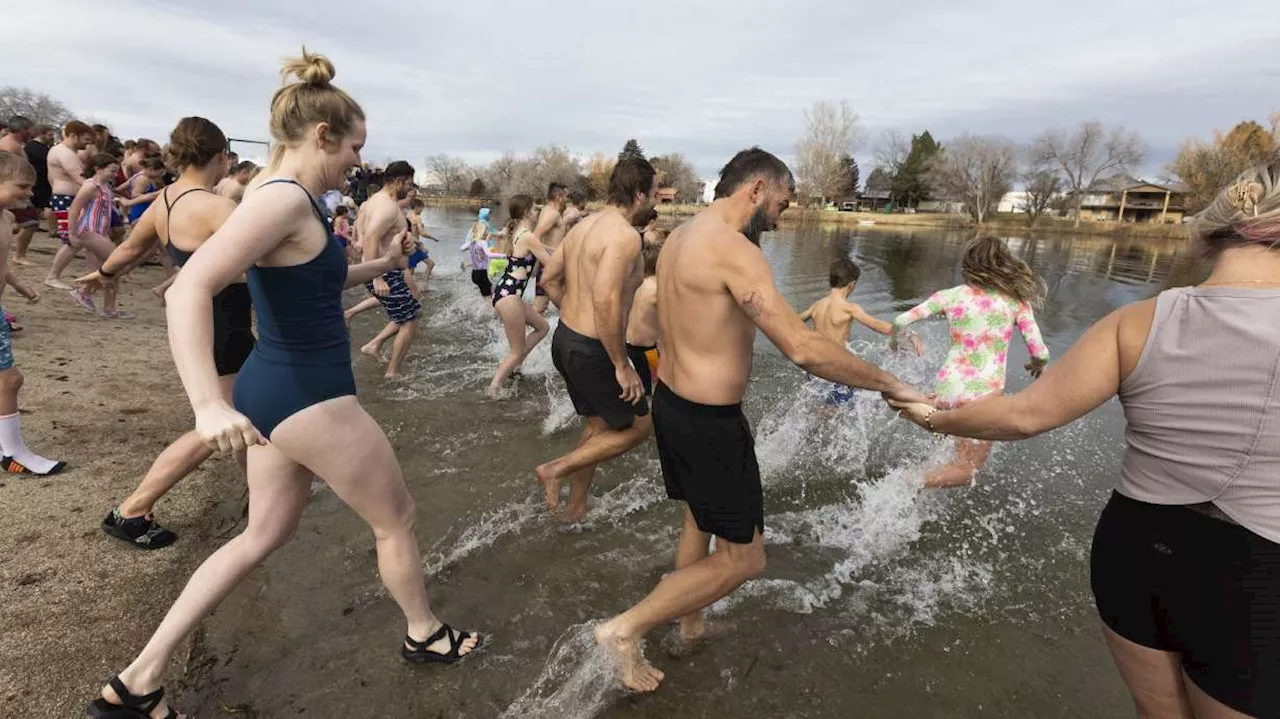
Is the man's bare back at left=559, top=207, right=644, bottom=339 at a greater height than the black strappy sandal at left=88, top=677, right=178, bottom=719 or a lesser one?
greater

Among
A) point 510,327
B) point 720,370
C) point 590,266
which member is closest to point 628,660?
point 720,370

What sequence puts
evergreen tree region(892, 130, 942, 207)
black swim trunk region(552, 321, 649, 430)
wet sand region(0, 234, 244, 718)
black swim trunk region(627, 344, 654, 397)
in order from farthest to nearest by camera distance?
evergreen tree region(892, 130, 942, 207)
black swim trunk region(627, 344, 654, 397)
black swim trunk region(552, 321, 649, 430)
wet sand region(0, 234, 244, 718)

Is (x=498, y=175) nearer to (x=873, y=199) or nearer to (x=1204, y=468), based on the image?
(x=873, y=199)

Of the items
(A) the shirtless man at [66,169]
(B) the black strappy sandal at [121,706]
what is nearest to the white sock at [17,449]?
(B) the black strappy sandal at [121,706]

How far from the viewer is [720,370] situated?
8.21ft

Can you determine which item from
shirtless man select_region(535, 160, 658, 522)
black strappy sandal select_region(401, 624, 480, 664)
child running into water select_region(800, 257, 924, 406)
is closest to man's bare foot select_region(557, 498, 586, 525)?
shirtless man select_region(535, 160, 658, 522)

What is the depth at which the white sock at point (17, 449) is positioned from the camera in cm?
360

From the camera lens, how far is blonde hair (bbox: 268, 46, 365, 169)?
204 cm

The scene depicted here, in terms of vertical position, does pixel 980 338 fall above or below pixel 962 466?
above

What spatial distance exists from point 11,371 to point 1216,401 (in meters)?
5.36

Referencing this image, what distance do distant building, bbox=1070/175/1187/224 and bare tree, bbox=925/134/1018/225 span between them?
12.0 metres

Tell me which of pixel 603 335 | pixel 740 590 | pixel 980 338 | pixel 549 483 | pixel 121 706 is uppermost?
pixel 603 335

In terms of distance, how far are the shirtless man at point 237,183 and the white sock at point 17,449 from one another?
10.8 feet

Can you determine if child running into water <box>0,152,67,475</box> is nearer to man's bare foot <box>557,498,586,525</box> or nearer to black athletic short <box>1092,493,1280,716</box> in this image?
man's bare foot <box>557,498,586,525</box>
